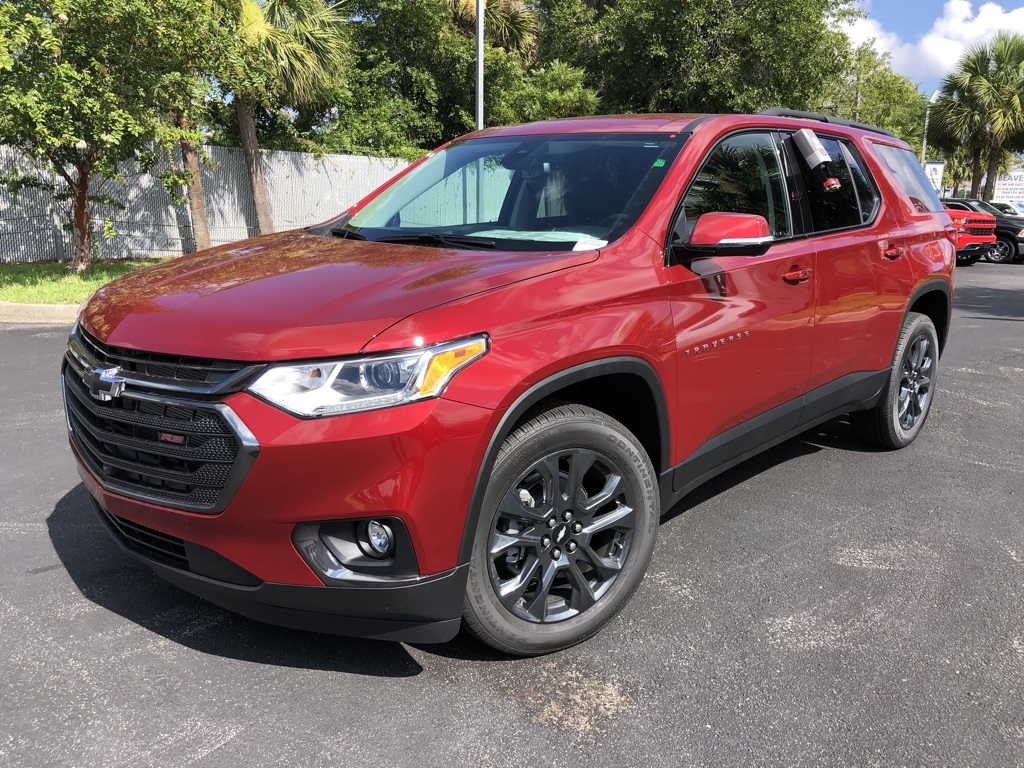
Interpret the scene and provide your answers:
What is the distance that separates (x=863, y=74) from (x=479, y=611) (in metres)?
34.1

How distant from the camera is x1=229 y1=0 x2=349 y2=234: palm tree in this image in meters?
15.6

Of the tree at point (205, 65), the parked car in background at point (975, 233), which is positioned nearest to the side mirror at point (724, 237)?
the tree at point (205, 65)

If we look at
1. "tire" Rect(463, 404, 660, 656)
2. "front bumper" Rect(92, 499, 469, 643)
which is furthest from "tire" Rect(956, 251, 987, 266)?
"front bumper" Rect(92, 499, 469, 643)

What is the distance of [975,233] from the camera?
1984cm

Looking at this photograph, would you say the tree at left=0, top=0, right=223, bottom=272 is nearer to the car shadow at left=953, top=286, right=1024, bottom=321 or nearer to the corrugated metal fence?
the corrugated metal fence

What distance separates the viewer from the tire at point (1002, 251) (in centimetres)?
2148

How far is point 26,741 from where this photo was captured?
2.33m

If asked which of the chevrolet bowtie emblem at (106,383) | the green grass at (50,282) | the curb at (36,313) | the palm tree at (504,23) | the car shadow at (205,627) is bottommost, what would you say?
the car shadow at (205,627)

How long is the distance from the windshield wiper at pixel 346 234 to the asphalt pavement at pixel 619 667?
5.14 feet

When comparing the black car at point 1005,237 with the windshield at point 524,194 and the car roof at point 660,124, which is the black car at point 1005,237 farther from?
the windshield at point 524,194

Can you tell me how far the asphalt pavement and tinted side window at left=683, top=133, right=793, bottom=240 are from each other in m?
1.44

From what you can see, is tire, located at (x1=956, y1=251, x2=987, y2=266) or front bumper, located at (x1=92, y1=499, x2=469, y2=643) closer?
front bumper, located at (x1=92, y1=499, x2=469, y2=643)

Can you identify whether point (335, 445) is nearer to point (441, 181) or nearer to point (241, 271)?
point (241, 271)

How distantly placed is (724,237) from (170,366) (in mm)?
1891
